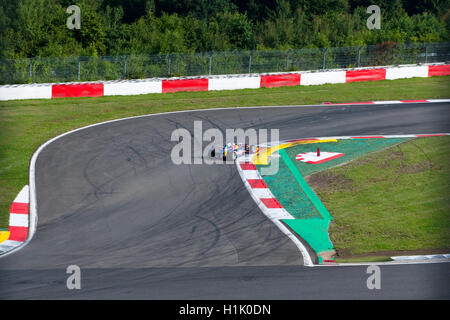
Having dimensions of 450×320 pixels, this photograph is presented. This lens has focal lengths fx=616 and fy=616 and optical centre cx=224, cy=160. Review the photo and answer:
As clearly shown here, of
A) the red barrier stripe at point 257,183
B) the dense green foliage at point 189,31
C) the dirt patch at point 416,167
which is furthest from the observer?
the dense green foliage at point 189,31

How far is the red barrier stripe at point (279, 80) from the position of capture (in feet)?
88.1

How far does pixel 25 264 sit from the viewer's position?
10109 mm

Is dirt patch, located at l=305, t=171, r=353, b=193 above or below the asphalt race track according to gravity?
above

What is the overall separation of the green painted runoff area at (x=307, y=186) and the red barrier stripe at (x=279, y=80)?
9132mm

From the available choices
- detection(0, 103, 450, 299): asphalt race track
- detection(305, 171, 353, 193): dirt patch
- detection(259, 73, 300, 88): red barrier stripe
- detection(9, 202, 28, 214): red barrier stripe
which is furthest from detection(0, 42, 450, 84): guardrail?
detection(305, 171, 353, 193): dirt patch

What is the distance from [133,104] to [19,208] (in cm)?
1069

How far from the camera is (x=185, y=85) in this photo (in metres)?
25.9

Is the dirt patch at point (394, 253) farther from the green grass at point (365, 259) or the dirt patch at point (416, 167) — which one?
the dirt patch at point (416, 167)

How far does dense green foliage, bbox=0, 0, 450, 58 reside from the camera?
30703 mm

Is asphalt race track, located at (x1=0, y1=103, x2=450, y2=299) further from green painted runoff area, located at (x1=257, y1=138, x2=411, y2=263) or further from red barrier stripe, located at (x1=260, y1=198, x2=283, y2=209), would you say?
green painted runoff area, located at (x1=257, y1=138, x2=411, y2=263)

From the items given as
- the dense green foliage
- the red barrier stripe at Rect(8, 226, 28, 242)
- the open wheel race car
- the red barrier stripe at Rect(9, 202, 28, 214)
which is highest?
the dense green foliage

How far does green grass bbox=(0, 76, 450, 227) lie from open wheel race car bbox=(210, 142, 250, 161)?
5037 mm

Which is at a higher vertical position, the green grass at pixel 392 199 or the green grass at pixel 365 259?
the green grass at pixel 392 199

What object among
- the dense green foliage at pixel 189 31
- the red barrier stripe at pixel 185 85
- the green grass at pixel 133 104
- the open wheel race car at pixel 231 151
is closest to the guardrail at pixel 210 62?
the red barrier stripe at pixel 185 85
